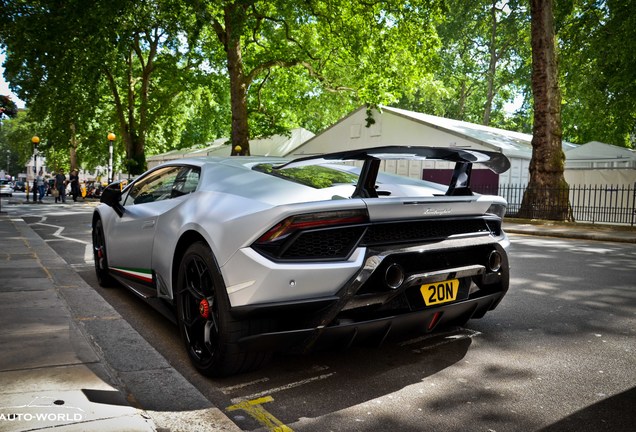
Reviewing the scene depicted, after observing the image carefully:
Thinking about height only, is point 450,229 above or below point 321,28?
below

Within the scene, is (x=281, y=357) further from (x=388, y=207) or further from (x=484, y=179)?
(x=484, y=179)

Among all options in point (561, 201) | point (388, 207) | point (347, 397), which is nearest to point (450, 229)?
point (388, 207)

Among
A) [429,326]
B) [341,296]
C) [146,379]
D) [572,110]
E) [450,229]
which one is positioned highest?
[572,110]

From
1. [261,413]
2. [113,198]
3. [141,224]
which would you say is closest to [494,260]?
[261,413]

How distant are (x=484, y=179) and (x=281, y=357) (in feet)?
71.0

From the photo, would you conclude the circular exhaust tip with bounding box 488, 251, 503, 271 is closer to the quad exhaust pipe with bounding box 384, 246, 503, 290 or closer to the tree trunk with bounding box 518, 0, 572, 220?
the quad exhaust pipe with bounding box 384, 246, 503, 290

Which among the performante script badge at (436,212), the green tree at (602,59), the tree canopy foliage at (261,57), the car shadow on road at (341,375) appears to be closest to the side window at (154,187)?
the car shadow on road at (341,375)

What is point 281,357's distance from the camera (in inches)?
139

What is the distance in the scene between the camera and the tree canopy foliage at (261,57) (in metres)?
19.9

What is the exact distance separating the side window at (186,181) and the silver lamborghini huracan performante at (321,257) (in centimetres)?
15

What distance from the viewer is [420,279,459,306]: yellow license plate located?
3.15 meters

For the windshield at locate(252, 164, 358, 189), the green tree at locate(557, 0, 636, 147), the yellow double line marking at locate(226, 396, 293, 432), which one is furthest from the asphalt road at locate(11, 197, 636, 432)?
the green tree at locate(557, 0, 636, 147)

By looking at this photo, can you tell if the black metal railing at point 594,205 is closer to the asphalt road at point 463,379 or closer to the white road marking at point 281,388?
the asphalt road at point 463,379

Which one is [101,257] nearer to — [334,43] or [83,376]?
[83,376]
